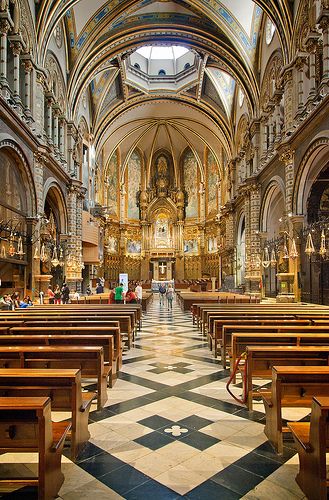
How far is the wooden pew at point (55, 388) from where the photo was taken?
301cm

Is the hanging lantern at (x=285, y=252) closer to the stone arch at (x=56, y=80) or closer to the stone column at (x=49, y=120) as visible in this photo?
the stone column at (x=49, y=120)

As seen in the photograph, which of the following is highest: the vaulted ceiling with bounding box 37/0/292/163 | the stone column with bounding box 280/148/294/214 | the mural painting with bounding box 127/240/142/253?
the vaulted ceiling with bounding box 37/0/292/163

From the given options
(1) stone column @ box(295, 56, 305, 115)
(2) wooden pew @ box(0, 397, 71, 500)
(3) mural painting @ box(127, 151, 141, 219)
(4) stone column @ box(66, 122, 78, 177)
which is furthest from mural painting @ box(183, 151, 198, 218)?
(2) wooden pew @ box(0, 397, 71, 500)

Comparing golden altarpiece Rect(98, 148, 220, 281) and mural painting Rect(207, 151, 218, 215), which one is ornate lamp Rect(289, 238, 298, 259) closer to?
golden altarpiece Rect(98, 148, 220, 281)

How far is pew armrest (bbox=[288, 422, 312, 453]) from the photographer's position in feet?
8.73

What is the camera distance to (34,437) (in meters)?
2.65

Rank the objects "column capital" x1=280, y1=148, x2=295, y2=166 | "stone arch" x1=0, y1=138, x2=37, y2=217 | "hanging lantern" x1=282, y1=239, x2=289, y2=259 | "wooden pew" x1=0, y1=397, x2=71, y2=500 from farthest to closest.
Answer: "column capital" x1=280, y1=148, x2=295, y2=166
"hanging lantern" x1=282, y1=239, x2=289, y2=259
"stone arch" x1=0, y1=138, x2=37, y2=217
"wooden pew" x1=0, y1=397, x2=71, y2=500

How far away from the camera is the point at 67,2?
18281mm

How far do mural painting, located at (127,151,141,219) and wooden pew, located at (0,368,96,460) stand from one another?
133 ft

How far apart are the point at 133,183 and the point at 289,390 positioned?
41577 millimetres

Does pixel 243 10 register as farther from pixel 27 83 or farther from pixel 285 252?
pixel 285 252

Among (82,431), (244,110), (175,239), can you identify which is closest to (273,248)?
(244,110)

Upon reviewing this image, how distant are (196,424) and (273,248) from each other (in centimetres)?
1623

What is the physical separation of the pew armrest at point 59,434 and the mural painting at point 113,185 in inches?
1463
